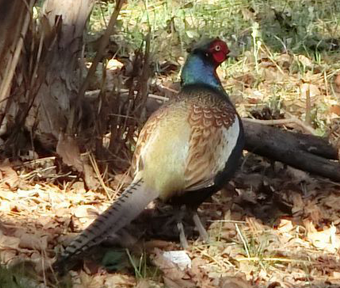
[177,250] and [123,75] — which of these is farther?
[123,75]

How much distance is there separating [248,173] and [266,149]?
43cm

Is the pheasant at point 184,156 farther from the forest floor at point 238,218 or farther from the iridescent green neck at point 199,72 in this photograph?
the forest floor at point 238,218

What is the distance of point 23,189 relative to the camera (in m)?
5.62

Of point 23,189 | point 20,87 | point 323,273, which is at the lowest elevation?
point 323,273

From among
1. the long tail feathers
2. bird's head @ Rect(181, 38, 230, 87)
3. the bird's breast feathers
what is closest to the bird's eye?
bird's head @ Rect(181, 38, 230, 87)

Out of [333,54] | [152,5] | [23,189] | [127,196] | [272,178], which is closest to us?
[127,196]

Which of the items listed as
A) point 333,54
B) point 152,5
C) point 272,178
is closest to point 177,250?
point 272,178

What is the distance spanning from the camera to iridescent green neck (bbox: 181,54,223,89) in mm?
5590

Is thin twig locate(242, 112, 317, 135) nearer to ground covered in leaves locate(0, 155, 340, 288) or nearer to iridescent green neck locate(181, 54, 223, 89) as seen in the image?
ground covered in leaves locate(0, 155, 340, 288)

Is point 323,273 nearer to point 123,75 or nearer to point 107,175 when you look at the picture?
point 107,175

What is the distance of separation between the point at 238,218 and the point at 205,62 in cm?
90

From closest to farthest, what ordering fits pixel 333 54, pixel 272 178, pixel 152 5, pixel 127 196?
pixel 127 196 → pixel 272 178 → pixel 333 54 → pixel 152 5

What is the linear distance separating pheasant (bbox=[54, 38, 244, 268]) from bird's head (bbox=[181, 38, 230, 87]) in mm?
123

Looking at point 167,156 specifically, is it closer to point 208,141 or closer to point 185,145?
point 185,145
